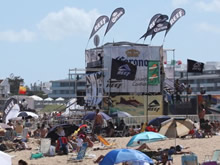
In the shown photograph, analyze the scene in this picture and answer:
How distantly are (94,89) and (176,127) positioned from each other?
451 inches

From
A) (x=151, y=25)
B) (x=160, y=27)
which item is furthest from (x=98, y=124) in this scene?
(x=151, y=25)

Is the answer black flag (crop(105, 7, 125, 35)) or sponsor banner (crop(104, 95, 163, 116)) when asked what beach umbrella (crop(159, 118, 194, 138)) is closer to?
sponsor banner (crop(104, 95, 163, 116))

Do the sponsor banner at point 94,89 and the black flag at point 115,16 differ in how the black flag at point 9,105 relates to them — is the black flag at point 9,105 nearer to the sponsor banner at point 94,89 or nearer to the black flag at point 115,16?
the sponsor banner at point 94,89

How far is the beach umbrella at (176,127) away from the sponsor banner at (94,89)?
30.7 ft

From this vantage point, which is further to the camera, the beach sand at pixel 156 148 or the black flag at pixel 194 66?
the black flag at pixel 194 66

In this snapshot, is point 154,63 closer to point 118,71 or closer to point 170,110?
point 118,71

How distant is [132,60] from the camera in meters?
34.1

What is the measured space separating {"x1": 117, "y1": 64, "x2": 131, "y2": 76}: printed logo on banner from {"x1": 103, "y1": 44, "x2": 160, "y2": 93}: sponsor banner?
14.4ft

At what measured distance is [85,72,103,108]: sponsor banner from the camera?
3166cm

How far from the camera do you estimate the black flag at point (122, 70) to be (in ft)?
93.0

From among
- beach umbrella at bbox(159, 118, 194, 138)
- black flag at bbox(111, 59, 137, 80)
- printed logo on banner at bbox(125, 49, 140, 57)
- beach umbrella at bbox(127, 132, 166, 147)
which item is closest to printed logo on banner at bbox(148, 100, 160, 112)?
black flag at bbox(111, 59, 137, 80)

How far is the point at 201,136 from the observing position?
72.8 ft

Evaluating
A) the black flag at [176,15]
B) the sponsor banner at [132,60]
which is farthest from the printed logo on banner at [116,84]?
the black flag at [176,15]

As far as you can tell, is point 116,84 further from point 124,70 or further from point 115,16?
point 115,16
